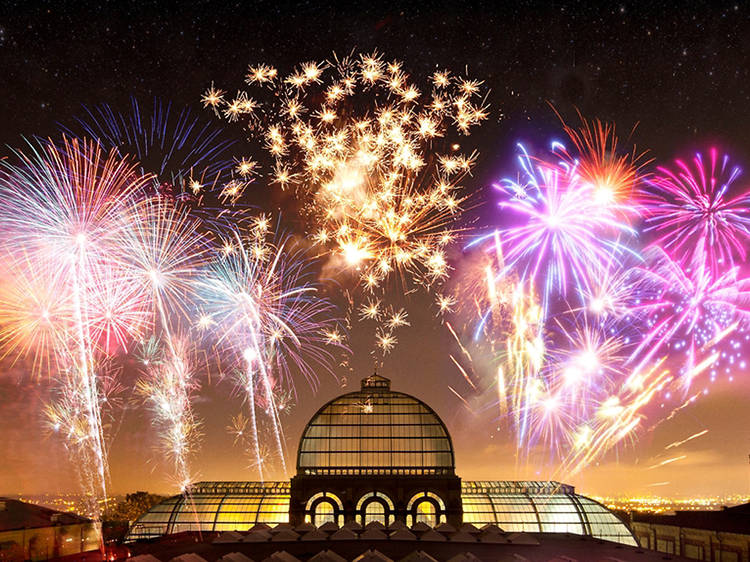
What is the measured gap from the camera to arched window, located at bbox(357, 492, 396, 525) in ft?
188

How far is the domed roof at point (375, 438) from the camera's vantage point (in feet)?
197

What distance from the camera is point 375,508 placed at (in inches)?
2280

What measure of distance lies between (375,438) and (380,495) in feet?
17.1

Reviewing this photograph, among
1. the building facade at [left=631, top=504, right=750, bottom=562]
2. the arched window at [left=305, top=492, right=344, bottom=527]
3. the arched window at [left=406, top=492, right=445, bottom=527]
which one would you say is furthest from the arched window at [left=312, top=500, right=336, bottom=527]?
the building facade at [left=631, top=504, right=750, bottom=562]

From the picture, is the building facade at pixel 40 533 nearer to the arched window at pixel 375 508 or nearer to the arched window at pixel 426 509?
the arched window at pixel 375 508

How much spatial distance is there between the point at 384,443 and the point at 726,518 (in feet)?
91.8

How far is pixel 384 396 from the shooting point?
2511 inches

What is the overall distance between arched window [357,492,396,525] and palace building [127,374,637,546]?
78 mm

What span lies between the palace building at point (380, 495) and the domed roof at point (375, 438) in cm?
9

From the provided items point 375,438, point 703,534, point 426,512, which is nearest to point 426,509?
point 426,512

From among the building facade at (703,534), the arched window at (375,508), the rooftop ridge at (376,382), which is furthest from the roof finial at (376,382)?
the building facade at (703,534)

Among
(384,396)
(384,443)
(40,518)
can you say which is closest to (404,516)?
(384,443)

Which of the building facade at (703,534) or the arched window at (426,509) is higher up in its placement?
the arched window at (426,509)

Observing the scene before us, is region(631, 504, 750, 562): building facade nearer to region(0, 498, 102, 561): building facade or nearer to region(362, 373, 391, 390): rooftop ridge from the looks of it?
region(362, 373, 391, 390): rooftop ridge
